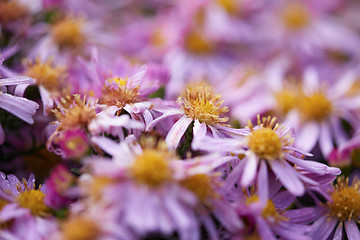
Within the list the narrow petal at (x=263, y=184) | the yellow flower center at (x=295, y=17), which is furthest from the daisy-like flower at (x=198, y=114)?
the yellow flower center at (x=295, y=17)

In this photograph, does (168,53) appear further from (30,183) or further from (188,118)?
(30,183)

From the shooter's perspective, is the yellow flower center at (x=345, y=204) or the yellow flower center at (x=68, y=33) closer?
the yellow flower center at (x=345, y=204)

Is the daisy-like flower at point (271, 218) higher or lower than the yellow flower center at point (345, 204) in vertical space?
lower

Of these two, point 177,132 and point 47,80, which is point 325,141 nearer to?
point 177,132

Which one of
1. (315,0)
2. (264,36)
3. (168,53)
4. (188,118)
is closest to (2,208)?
(188,118)

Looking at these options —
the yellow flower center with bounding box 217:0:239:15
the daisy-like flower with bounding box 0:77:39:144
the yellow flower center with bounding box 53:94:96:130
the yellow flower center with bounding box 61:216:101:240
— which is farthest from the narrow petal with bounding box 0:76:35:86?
the yellow flower center with bounding box 217:0:239:15

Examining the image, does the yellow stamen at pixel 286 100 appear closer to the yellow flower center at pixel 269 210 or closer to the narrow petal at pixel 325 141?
the narrow petal at pixel 325 141

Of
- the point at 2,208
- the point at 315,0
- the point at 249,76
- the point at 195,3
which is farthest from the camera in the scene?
the point at 315,0

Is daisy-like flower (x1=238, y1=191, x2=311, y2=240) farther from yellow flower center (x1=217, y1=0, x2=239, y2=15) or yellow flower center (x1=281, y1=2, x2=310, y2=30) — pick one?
yellow flower center (x1=281, y1=2, x2=310, y2=30)
